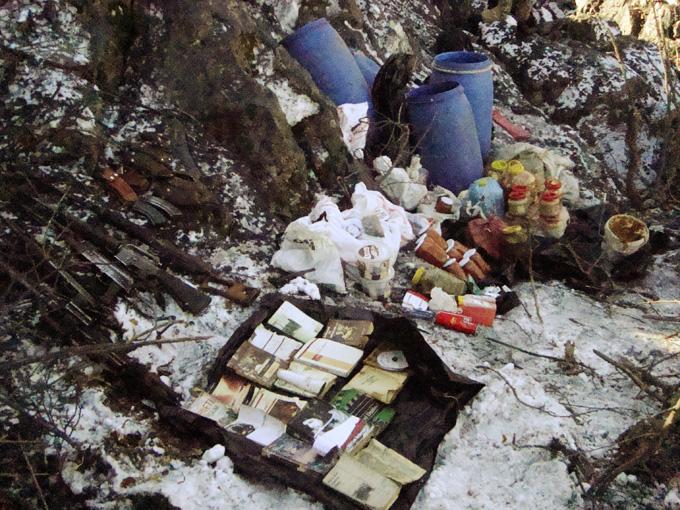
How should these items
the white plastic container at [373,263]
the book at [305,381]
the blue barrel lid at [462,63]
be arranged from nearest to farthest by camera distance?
1. the book at [305,381]
2. the white plastic container at [373,263]
3. the blue barrel lid at [462,63]

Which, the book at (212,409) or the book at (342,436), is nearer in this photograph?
the book at (342,436)

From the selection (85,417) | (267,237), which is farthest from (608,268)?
(85,417)

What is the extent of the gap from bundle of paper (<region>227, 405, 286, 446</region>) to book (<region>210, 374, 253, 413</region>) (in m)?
0.04

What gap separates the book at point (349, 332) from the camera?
2818mm

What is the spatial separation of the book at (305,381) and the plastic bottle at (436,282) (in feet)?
3.19

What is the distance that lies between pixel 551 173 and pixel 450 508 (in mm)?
2861

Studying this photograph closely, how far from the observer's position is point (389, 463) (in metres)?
2.33

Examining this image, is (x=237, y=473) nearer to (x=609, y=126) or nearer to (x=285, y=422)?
(x=285, y=422)

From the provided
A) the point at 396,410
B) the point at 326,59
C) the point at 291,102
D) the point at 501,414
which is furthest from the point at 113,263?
the point at 326,59

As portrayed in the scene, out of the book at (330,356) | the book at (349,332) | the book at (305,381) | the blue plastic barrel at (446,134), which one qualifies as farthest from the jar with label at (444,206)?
the book at (305,381)

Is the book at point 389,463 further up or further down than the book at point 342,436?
further down

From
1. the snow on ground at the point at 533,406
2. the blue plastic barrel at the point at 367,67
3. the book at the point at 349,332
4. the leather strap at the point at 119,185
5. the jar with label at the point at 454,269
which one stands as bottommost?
the snow on ground at the point at 533,406

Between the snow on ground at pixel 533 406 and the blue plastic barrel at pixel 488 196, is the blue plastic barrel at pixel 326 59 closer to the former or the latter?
the blue plastic barrel at pixel 488 196

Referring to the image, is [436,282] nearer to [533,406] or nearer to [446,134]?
[533,406]
